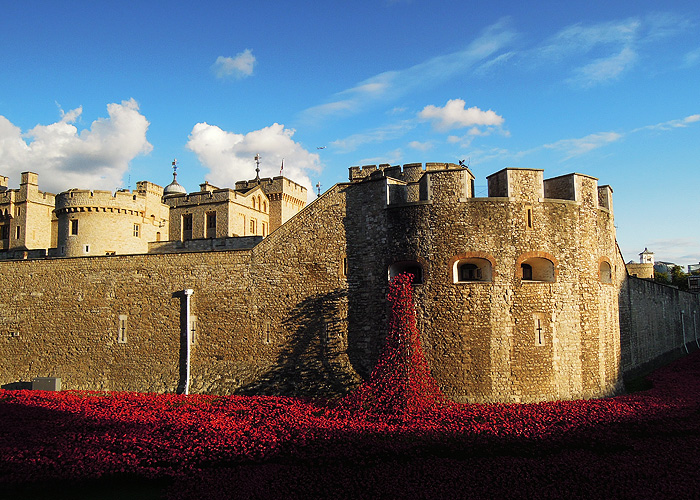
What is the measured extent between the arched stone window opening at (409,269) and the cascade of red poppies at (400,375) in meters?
0.83

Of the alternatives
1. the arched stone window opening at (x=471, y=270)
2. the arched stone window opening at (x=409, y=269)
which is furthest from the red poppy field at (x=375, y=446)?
the arched stone window opening at (x=471, y=270)

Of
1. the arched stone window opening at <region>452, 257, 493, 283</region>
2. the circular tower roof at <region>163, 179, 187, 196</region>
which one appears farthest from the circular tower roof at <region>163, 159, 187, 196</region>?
the arched stone window opening at <region>452, 257, 493, 283</region>

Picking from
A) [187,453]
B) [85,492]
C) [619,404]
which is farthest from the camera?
[619,404]

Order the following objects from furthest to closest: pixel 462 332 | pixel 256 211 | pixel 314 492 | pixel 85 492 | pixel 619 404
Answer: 1. pixel 256 211
2. pixel 462 332
3. pixel 619 404
4. pixel 85 492
5. pixel 314 492

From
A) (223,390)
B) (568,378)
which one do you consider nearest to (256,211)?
(223,390)

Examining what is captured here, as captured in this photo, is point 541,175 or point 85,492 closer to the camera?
point 85,492

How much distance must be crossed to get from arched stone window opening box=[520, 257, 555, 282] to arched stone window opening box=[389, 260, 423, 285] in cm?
334

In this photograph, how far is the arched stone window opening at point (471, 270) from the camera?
16.3 metres

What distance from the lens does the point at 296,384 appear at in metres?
17.8

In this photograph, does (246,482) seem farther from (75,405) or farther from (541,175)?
(541,175)

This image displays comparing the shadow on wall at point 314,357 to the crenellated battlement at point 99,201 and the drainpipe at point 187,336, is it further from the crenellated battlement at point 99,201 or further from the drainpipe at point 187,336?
the crenellated battlement at point 99,201

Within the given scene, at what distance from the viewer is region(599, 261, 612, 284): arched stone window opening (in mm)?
18438

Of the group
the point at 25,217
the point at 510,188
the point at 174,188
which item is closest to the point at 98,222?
the point at 25,217

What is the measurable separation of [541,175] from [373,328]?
7.55 meters
